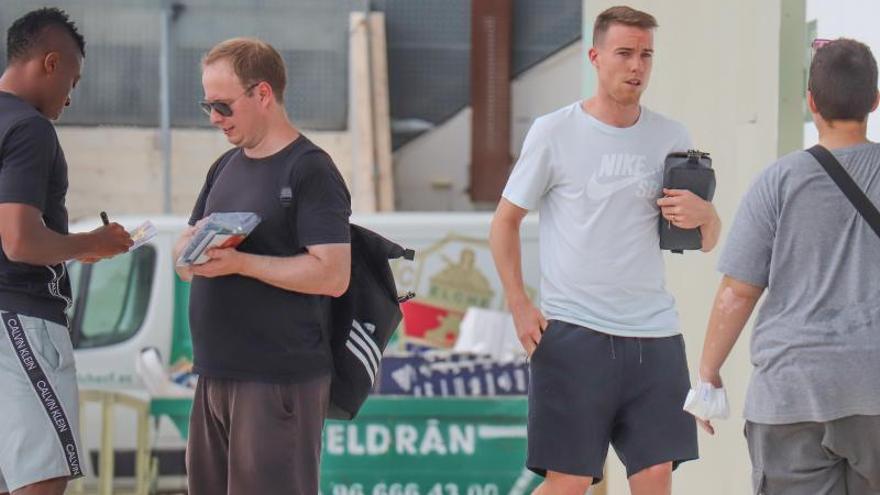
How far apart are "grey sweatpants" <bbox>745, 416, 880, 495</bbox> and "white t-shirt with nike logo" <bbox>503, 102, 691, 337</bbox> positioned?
70cm

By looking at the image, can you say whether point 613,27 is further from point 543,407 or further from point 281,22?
point 281,22

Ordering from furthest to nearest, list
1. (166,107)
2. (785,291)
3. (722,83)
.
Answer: (166,107)
(722,83)
(785,291)

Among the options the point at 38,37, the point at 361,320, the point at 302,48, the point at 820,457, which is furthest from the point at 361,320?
the point at 302,48

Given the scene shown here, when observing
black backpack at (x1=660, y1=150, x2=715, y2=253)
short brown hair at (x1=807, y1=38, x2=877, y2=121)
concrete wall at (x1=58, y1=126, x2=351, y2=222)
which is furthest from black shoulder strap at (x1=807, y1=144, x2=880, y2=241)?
concrete wall at (x1=58, y1=126, x2=351, y2=222)

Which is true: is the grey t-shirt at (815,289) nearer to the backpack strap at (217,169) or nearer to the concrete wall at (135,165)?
the backpack strap at (217,169)

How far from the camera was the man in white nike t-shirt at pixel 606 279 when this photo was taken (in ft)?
14.9

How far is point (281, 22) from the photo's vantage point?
61.1 ft

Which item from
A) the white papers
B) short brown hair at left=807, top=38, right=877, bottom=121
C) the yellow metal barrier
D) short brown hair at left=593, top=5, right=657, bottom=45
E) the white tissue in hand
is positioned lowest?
the yellow metal barrier

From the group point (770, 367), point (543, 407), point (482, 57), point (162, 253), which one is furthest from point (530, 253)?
point (482, 57)

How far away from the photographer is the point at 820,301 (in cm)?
385

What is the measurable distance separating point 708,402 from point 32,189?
6.26 feet

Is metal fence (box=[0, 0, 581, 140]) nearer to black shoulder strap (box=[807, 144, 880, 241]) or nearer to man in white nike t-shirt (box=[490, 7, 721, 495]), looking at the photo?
man in white nike t-shirt (box=[490, 7, 721, 495])

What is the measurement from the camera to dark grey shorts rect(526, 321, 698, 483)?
4.56 metres

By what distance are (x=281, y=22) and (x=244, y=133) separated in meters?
14.7
